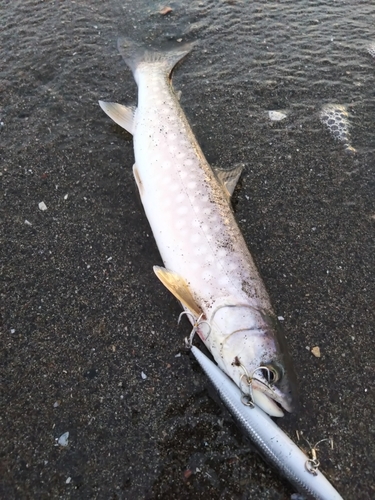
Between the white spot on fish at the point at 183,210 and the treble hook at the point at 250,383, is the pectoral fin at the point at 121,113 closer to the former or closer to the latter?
the white spot on fish at the point at 183,210

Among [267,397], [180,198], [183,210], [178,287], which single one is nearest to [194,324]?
[178,287]

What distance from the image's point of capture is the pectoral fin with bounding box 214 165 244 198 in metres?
3.90

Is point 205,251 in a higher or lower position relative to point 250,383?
higher

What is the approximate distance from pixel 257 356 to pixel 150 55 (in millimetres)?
4012

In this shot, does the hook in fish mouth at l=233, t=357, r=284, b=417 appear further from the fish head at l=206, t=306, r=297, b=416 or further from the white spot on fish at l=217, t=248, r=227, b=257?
the white spot on fish at l=217, t=248, r=227, b=257

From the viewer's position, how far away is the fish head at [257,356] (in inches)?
110

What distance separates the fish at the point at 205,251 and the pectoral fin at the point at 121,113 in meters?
Answer: 0.01

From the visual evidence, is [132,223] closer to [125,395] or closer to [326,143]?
[125,395]

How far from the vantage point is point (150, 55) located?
5.03m

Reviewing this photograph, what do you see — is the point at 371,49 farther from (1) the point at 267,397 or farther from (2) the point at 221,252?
(1) the point at 267,397

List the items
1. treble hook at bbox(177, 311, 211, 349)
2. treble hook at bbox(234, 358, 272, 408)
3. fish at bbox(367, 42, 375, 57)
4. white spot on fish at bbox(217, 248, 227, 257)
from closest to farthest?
treble hook at bbox(234, 358, 272, 408) < treble hook at bbox(177, 311, 211, 349) < white spot on fish at bbox(217, 248, 227, 257) < fish at bbox(367, 42, 375, 57)

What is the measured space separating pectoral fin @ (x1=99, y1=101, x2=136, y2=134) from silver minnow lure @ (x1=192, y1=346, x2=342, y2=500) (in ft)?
9.52

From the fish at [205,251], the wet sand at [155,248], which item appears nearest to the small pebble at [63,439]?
the wet sand at [155,248]

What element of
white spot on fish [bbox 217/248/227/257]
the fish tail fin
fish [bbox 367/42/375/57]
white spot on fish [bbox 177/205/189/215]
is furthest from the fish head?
fish [bbox 367/42/375/57]
